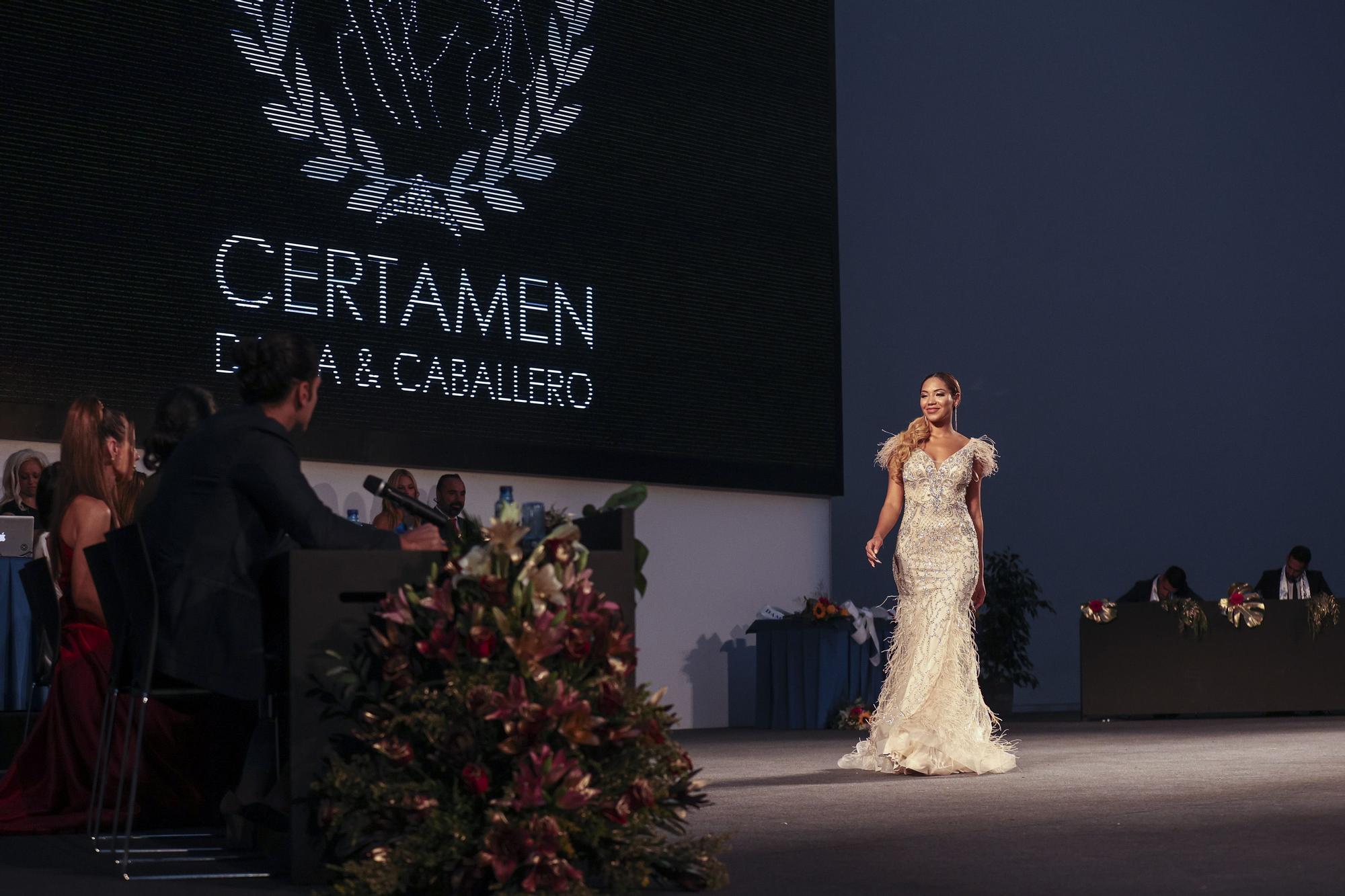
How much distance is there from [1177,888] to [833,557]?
10952 mm

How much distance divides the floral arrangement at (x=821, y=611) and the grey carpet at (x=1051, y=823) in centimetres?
267

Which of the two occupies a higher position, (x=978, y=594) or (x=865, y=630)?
(x=978, y=594)

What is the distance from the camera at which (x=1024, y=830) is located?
173 inches

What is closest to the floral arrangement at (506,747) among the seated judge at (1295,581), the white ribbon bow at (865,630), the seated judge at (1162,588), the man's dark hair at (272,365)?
the man's dark hair at (272,365)

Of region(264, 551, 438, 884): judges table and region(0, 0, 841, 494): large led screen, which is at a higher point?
region(0, 0, 841, 494): large led screen

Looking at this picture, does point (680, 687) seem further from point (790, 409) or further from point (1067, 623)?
point (1067, 623)

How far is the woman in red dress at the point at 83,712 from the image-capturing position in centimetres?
477

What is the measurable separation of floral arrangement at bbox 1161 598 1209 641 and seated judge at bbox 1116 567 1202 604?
1.94 feet

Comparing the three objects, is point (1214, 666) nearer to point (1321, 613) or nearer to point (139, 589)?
point (1321, 613)

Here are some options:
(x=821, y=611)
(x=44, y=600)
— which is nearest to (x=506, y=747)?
(x=44, y=600)

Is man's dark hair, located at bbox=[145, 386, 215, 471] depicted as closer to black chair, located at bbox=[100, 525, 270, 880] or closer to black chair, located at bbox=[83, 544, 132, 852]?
black chair, located at bbox=[83, 544, 132, 852]

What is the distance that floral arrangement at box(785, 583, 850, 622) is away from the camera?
424 inches

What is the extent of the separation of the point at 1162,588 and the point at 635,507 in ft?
33.9

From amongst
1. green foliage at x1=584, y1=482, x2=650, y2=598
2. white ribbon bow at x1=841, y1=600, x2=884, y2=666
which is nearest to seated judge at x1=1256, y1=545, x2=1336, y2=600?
white ribbon bow at x1=841, y1=600, x2=884, y2=666
